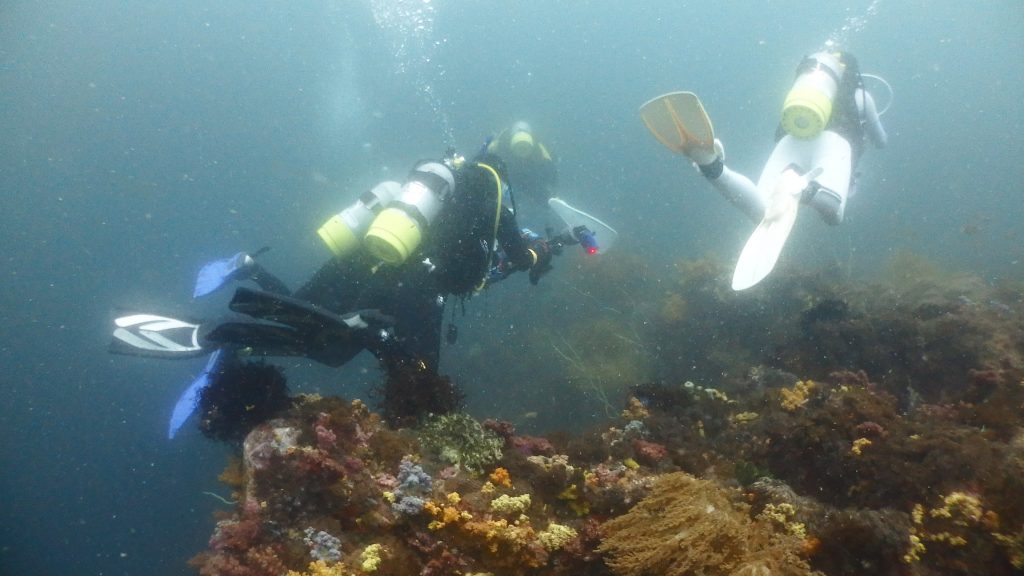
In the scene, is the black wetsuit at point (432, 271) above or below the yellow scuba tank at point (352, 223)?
below

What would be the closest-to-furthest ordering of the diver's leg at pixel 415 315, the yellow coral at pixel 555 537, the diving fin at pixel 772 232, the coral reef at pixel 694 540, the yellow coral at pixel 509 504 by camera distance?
the coral reef at pixel 694 540 < the yellow coral at pixel 555 537 < the yellow coral at pixel 509 504 < the diving fin at pixel 772 232 < the diver's leg at pixel 415 315

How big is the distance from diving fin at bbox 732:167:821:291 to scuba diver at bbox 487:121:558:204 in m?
6.70

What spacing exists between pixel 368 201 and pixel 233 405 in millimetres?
3208

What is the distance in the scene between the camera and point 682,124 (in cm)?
536

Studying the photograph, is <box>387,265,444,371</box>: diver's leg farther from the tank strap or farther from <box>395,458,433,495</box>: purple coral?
<box>395,458,433,495</box>: purple coral

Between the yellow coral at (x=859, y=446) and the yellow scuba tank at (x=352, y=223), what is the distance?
223 inches

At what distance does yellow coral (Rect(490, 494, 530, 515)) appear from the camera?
3350mm

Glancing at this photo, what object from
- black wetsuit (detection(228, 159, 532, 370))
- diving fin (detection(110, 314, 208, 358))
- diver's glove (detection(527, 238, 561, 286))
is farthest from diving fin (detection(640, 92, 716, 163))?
diving fin (detection(110, 314, 208, 358))

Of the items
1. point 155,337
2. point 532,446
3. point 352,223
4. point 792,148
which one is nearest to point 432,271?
point 352,223

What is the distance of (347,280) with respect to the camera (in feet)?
21.7

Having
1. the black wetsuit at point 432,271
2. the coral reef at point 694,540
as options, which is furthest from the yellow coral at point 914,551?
the black wetsuit at point 432,271

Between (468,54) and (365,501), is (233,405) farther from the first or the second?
(468,54)

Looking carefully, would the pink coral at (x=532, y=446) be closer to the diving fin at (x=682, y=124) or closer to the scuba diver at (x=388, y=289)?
the scuba diver at (x=388, y=289)

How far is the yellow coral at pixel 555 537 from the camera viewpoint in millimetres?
3170
